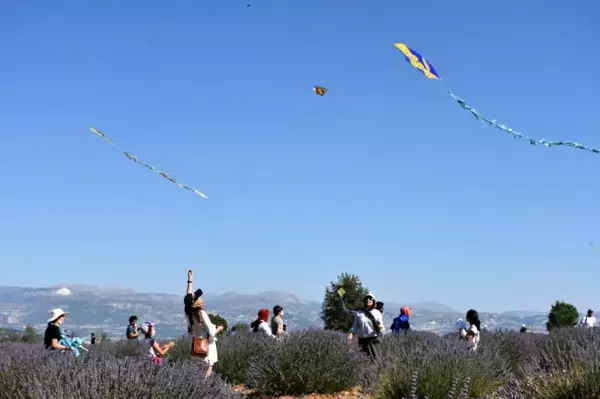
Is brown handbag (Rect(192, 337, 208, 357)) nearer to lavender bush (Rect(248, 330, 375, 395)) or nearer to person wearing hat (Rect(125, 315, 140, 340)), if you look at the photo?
lavender bush (Rect(248, 330, 375, 395))

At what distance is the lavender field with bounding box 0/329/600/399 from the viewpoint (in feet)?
17.9

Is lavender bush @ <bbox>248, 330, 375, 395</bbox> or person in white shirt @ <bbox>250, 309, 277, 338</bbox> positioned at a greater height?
person in white shirt @ <bbox>250, 309, 277, 338</bbox>

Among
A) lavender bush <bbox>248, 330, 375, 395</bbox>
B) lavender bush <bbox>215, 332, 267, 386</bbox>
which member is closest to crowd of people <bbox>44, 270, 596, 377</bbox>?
lavender bush <bbox>215, 332, 267, 386</bbox>

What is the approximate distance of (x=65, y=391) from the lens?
204 inches

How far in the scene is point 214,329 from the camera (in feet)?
29.3

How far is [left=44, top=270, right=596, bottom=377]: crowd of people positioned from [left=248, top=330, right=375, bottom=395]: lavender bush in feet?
1.60

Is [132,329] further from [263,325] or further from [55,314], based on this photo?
[55,314]

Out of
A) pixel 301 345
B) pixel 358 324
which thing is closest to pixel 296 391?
pixel 301 345

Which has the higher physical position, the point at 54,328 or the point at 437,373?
the point at 54,328

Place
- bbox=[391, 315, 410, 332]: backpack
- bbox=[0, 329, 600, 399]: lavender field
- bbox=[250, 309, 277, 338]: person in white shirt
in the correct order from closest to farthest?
1. bbox=[0, 329, 600, 399]: lavender field
2. bbox=[250, 309, 277, 338]: person in white shirt
3. bbox=[391, 315, 410, 332]: backpack

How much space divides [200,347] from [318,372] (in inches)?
75.0

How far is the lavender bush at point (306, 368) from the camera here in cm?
980

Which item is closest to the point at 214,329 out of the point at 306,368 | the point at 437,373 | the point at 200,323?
the point at 200,323

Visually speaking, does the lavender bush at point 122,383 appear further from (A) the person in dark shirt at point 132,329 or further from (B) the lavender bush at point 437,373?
(A) the person in dark shirt at point 132,329
